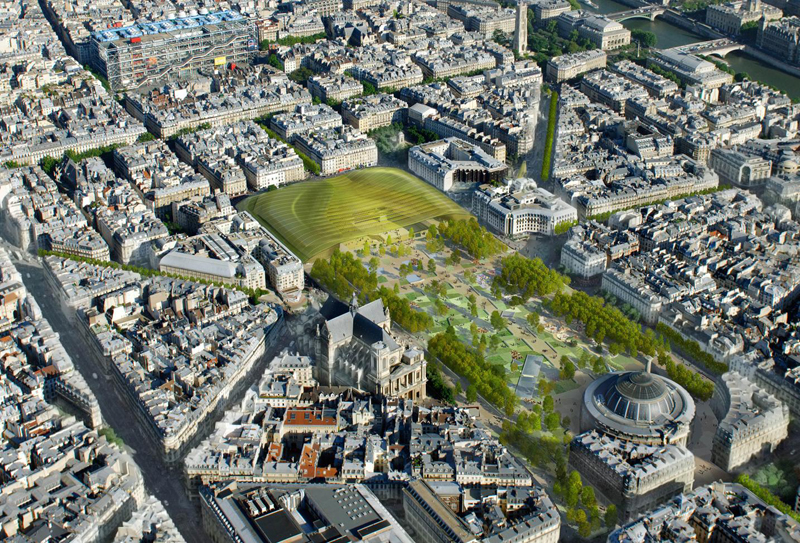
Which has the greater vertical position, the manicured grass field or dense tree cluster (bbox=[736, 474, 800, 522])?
dense tree cluster (bbox=[736, 474, 800, 522])

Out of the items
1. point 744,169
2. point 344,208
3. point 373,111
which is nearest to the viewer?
point 344,208

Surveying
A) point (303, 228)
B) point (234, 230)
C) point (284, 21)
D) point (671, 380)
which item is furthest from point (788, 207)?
point (284, 21)

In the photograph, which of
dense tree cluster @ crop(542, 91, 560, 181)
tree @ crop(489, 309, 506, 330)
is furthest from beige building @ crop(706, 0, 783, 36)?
tree @ crop(489, 309, 506, 330)

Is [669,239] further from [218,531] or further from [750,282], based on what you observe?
[218,531]

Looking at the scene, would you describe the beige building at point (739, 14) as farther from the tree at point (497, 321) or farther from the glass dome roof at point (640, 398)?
the glass dome roof at point (640, 398)

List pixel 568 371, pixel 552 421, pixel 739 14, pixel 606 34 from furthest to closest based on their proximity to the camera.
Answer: pixel 739 14 < pixel 606 34 < pixel 568 371 < pixel 552 421

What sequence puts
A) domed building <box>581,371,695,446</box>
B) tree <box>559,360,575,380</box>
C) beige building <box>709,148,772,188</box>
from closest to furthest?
domed building <box>581,371,695,446</box>, tree <box>559,360,575,380</box>, beige building <box>709,148,772,188</box>

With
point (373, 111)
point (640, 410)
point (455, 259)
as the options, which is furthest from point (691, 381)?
point (373, 111)

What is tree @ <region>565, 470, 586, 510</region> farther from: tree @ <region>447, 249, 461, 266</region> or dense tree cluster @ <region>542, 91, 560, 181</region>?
dense tree cluster @ <region>542, 91, 560, 181</region>

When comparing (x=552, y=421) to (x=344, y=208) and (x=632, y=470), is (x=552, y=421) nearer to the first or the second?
(x=632, y=470)
